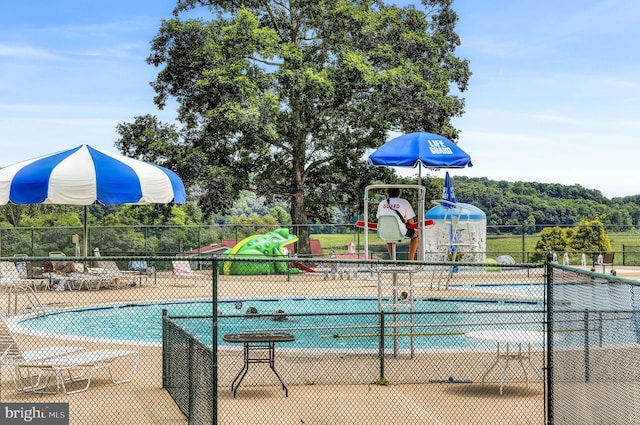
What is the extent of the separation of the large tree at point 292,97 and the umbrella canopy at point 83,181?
16.8 meters

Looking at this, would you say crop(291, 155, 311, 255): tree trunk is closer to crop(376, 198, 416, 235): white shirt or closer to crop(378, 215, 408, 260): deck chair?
crop(376, 198, 416, 235): white shirt

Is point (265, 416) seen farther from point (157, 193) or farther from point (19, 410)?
point (157, 193)

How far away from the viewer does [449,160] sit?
47.8 ft

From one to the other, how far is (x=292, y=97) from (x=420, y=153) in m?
23.3

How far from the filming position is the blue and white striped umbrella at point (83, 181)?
16656mm

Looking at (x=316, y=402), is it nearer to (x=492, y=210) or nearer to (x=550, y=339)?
(x=550, y=339)

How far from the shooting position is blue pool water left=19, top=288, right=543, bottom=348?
515 inches

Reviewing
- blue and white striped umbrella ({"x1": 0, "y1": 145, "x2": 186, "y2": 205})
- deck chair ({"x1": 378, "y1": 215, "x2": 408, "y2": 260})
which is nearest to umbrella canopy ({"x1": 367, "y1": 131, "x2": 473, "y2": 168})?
deck chair ({"x1": 378, "y1": 215, "x2": 408, "y2": 260})

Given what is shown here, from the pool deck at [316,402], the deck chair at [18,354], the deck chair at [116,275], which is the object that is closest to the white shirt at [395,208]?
the pool deck at [316,402]

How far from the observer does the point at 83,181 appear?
1688 cm

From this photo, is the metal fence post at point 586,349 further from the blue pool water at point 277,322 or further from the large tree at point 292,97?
the large tree at point 292,97

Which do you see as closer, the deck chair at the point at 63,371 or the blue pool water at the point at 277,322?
the deck chair at the point at 63,371

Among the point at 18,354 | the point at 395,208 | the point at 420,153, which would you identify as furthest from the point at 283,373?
the point at 420,153

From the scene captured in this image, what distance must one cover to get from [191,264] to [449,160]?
13.6m
